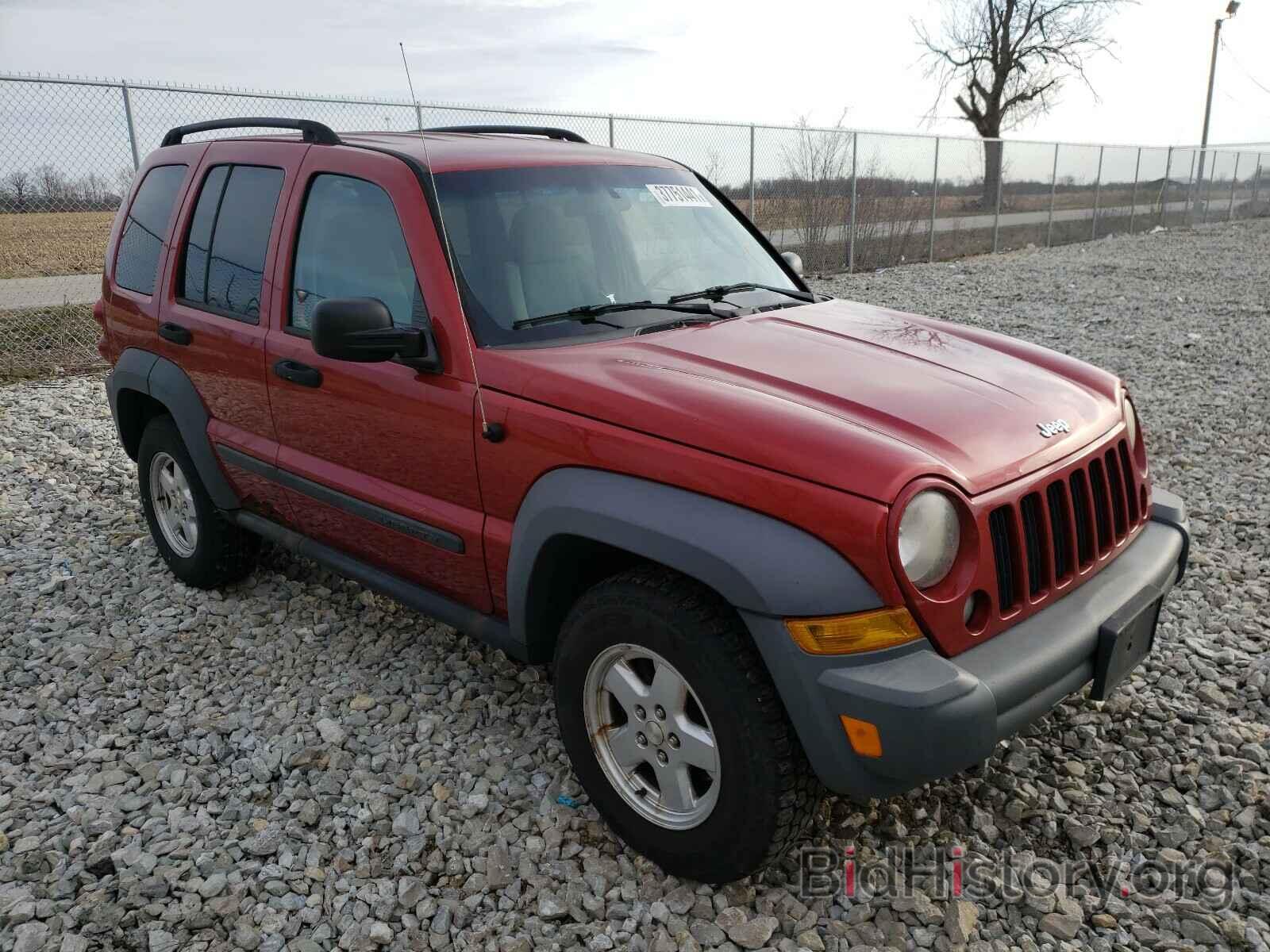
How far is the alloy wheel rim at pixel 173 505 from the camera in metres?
4.36

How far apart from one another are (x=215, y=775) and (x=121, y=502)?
3.10 metres

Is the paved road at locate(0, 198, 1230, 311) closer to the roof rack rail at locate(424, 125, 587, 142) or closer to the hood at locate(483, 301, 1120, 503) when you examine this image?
the roof rack rail at locate(424, 125, 587, 142)

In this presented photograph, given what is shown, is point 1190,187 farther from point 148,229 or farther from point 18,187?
point 148,229

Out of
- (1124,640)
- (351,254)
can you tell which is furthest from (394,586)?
(1124,640)

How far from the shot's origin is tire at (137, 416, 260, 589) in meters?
4.21

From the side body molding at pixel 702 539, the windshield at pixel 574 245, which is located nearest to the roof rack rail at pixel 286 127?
the windshield at pixel 574 245

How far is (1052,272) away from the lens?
16297mm

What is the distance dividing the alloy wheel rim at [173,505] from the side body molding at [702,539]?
241 cm

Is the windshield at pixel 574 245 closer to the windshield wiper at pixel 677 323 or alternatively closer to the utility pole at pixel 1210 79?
the windshield wiper at pixel 677 323

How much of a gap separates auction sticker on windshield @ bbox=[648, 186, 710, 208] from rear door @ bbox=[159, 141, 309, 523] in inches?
51.6

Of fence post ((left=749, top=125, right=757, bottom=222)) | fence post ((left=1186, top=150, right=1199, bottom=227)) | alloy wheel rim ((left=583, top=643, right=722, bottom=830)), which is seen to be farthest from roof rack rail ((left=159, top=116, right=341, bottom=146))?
fence post ((left=1186, top=150, right=1199, bottom=227))

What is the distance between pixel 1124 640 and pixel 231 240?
3.42 m

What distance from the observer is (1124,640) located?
8.16ft

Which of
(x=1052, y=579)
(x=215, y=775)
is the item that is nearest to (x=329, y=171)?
(x=215, y=775)
